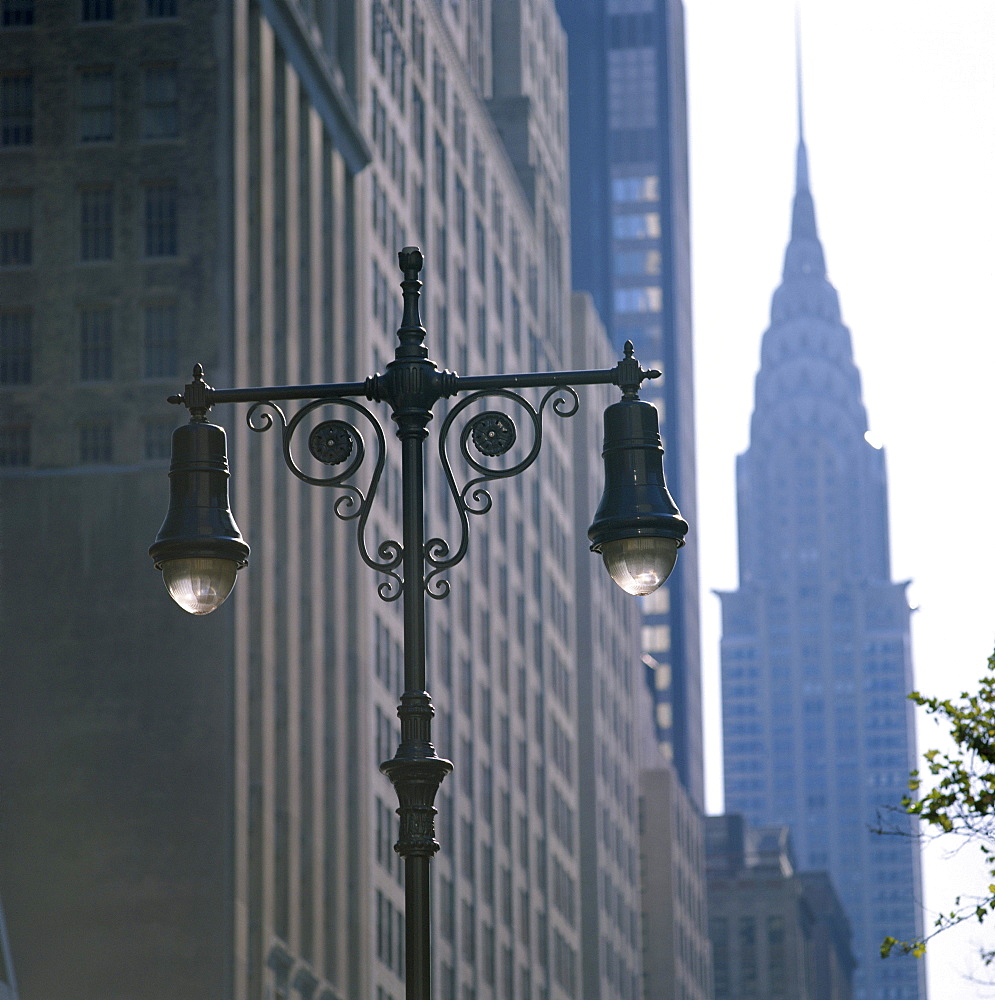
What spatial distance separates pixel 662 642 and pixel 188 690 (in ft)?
473

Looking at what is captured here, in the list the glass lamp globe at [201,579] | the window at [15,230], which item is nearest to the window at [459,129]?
the window at [15,230]

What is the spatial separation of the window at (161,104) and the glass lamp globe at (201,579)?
5173cm

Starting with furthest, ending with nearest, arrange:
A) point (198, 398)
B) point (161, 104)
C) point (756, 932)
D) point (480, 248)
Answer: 1. point (756, 932)
2. point (480, 248)
3. point (161, 104)
4. point (198, 398)

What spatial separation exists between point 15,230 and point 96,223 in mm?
2409

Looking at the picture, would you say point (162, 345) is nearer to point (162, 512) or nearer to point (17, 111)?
point (162, 512)

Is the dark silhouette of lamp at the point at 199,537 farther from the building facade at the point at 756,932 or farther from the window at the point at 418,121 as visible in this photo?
the building facade at the point at 756,932

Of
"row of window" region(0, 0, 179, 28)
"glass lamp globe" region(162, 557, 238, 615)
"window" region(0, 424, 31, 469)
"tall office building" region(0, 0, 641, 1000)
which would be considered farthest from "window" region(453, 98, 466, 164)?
"glass lamp globe" region(162, 557, 238, 615)

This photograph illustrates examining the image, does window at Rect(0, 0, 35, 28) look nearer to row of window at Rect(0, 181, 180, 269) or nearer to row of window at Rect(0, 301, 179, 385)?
row of window at Rect(0, 181, 180, 269)

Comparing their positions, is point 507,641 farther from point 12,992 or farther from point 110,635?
point 12,992

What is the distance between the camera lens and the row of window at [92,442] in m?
60.4

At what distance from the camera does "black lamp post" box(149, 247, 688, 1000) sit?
40.8 ft

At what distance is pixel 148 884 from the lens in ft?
185

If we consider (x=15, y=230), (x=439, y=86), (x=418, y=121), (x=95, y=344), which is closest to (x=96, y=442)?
(x=95, y=344)

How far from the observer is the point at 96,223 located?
207 feet
